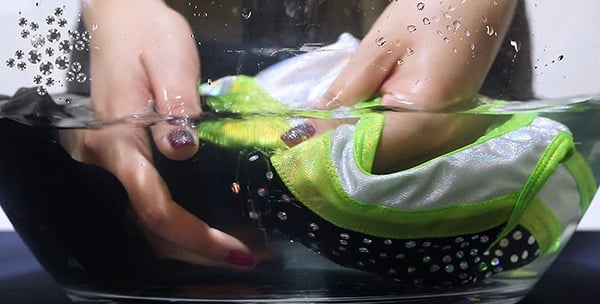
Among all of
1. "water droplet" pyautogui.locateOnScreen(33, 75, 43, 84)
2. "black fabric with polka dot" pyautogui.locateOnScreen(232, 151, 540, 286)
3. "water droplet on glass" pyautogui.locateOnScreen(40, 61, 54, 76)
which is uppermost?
"water droplet on glass" pyautogui.locateOnScreen(40, 61, 54, 76)

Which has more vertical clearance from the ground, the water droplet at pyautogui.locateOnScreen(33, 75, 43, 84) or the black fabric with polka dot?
the water droplet at pyautogui.locateOnScreen(33, 75, 43, 84)

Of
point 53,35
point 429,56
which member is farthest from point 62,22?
point 429,56

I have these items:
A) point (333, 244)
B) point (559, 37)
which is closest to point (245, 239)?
point (333, 244)

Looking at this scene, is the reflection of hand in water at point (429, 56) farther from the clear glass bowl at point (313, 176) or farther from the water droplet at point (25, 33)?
the water droplet at point (25, 33)

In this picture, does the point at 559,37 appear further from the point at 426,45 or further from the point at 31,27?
the point at 31,27

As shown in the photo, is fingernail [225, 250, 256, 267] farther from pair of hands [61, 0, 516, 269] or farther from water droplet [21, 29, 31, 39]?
water droplet [21, 29, 31, 39]

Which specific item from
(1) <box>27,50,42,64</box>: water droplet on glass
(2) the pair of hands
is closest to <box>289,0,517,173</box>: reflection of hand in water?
(2) the pair of hands
